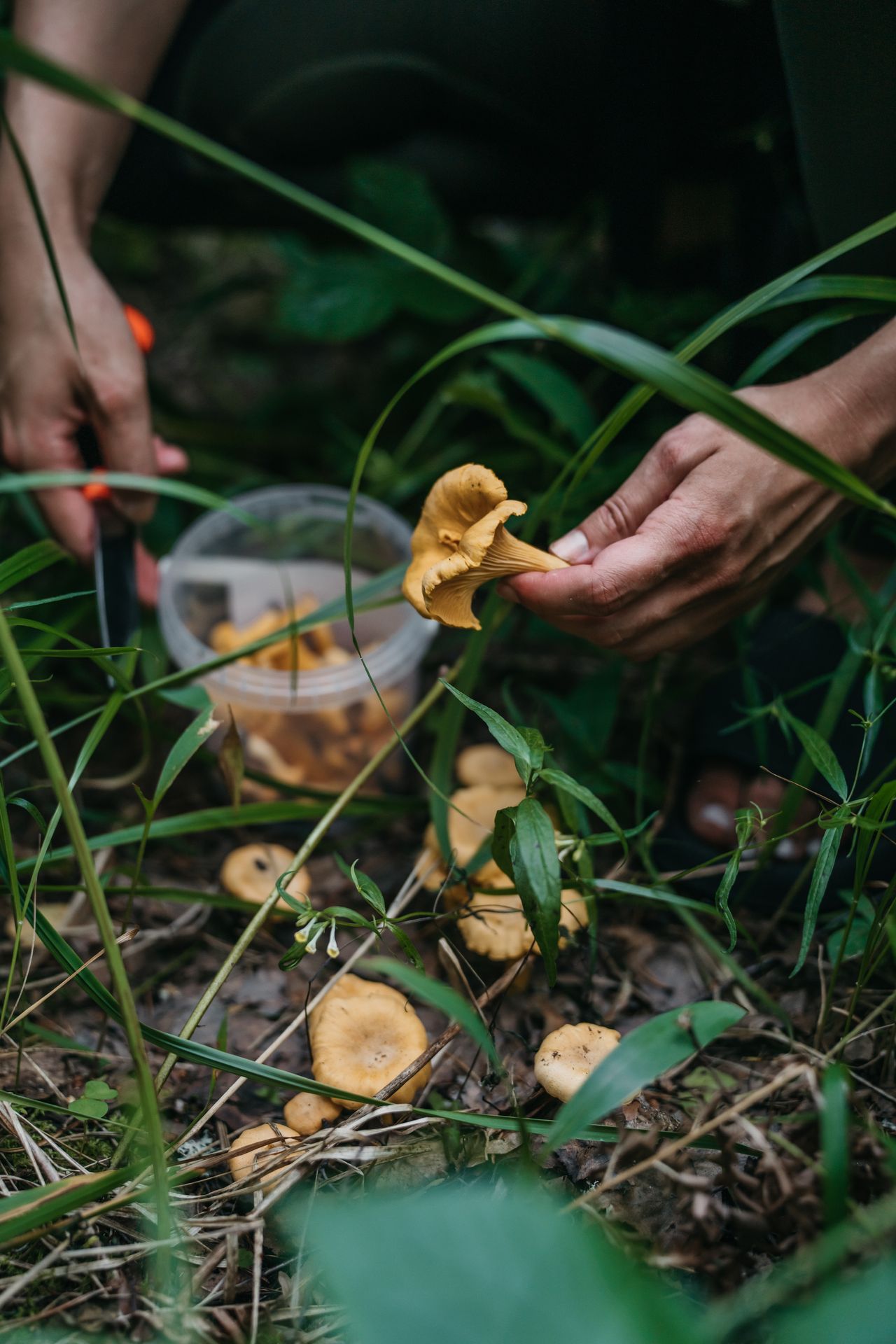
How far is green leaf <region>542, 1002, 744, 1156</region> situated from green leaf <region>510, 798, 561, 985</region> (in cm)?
14

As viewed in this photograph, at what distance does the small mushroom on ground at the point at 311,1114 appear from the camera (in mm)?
1241

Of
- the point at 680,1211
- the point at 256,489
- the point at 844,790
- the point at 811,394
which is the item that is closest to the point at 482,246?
the point at 256,489

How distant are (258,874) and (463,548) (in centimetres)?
75

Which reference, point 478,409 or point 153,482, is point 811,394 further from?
point 478,409

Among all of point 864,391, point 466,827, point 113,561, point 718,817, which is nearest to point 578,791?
point 466,827

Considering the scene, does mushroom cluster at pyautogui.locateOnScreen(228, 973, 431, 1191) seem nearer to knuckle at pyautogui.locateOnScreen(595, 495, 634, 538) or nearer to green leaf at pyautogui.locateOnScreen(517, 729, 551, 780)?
green leaf at pyautogui.locateOnScreen(517, 729, 551, 780)

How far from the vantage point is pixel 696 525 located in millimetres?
1232

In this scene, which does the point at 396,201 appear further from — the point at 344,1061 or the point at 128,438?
the point at 344,1061

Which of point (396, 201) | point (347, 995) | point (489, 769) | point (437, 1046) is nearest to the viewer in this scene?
point (437, 1046)

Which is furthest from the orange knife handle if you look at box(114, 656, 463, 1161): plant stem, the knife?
box(114, 656, 463, 1161): plant stem

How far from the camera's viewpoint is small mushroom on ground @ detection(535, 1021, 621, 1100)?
1.19 metres

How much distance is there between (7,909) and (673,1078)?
1148 millimetres

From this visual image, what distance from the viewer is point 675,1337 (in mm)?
652

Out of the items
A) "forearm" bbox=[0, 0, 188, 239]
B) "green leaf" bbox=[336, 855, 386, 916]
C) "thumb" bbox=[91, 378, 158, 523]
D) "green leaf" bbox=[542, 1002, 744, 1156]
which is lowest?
"green leaf" bbox=[542, 1002, 744, 1156]
